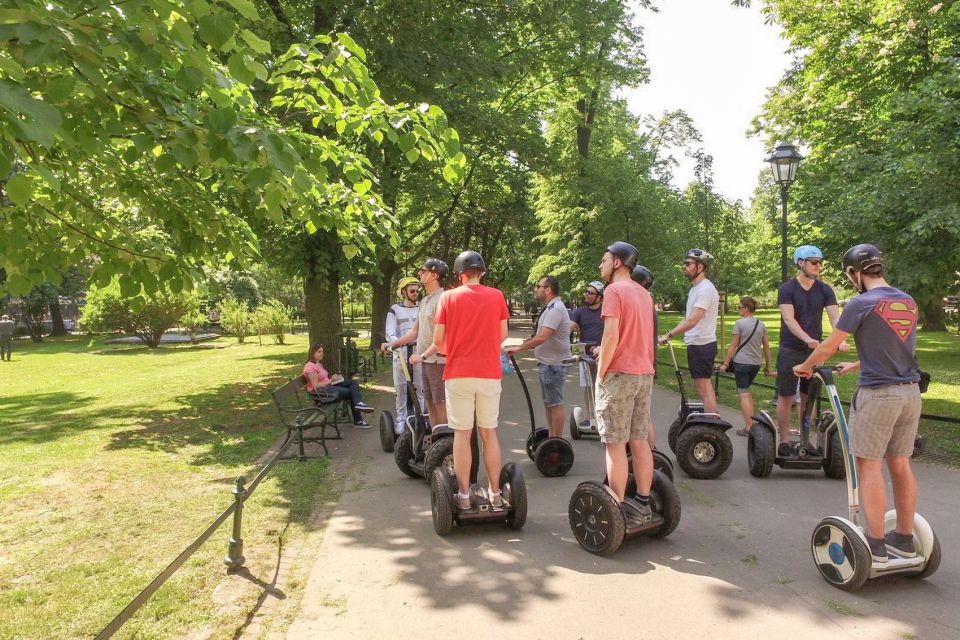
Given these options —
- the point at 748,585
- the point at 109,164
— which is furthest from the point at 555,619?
the point at 109,164

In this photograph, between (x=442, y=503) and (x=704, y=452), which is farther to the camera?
(x=704, y=452)

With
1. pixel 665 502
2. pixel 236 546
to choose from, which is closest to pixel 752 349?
pixel 665 502

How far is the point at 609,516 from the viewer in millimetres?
4109

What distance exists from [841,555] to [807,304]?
2.97m

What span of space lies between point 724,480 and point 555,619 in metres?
3.09

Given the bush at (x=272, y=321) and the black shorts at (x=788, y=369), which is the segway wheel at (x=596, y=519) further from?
the bush at (x=272, y=321)

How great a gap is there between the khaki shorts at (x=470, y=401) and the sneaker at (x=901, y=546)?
252 centimetres

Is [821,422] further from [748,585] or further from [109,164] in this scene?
[109,164]

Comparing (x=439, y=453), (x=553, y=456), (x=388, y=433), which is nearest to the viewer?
(x=439, y=453)

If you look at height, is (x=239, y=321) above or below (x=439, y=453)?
above

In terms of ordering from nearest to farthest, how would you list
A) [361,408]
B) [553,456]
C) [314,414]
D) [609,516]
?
[609,516] < [553,456] < [314,414] < [361,408]

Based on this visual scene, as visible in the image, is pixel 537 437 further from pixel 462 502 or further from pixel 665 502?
pixel 665 502

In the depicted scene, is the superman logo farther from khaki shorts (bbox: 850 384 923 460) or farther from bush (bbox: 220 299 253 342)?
bush (bbox: 220 299 253 342)

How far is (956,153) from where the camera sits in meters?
10.4
